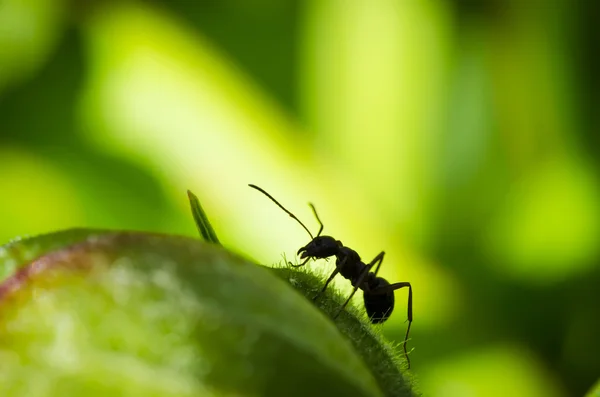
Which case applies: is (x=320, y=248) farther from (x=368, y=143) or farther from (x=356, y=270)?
(x=368, y=143)

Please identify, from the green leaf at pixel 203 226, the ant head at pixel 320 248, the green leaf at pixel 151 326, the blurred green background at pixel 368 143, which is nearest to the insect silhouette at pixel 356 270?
the ant head at pixel 320 248

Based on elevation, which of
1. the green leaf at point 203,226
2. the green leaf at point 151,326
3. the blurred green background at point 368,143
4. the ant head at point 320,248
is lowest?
the green leaf at point 151,326

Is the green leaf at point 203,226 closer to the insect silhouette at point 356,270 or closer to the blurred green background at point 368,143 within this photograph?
the insect silhouette at point 356,270

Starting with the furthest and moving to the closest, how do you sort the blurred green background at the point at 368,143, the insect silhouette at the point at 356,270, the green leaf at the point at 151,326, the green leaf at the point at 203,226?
the blurred green background at the point at 368,143, the insect silhouette at the point at 356,270, the green leaf at the point at 203,226, the green leaf at the point at 151,326

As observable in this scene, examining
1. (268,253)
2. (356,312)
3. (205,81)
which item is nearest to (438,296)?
(268,253)

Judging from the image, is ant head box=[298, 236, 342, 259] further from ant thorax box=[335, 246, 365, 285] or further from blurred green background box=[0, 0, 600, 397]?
blurred green background box=[0, 0, 600, 397]

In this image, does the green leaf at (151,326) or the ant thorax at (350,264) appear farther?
the ant thorax at (350,264)

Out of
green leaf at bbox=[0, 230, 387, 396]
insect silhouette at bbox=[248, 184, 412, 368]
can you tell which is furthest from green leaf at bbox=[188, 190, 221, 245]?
insect silhouette at bbox=[248, 184, 412, 368]
